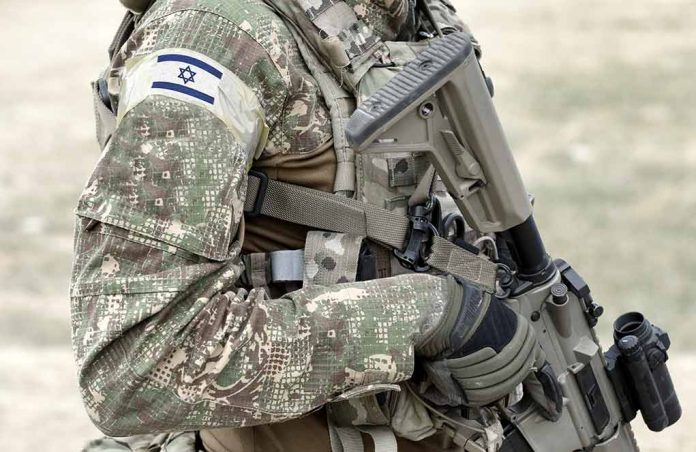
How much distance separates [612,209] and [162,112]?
984 cm

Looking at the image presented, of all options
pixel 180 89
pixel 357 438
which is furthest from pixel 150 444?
pixel 180 89

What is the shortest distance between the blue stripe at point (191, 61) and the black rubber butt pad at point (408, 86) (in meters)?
0.27

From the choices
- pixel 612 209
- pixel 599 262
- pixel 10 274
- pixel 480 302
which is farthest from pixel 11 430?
pixel 612 209

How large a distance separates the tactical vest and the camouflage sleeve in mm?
132

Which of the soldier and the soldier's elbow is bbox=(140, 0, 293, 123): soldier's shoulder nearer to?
the soldier

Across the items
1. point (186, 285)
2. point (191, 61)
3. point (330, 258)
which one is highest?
point (191, 61)

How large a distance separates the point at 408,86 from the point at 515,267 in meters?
0.67

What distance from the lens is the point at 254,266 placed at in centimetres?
259

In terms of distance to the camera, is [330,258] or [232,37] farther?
[330,258]

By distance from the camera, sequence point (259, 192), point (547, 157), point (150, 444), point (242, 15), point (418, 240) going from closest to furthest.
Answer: point (242, 15), point (259, 192), point (418, 240), point (150, 444), point (547, 157)

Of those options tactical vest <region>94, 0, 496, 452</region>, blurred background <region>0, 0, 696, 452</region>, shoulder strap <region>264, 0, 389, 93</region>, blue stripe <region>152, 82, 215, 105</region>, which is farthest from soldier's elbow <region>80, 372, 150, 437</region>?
blurred background <region>0, 0, 696, 452</region>

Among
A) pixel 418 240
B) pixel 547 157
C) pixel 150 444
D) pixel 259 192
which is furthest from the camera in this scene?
pixel 547 157

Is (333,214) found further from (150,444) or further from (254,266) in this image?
(150,444)

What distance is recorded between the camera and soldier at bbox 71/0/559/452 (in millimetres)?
2293
